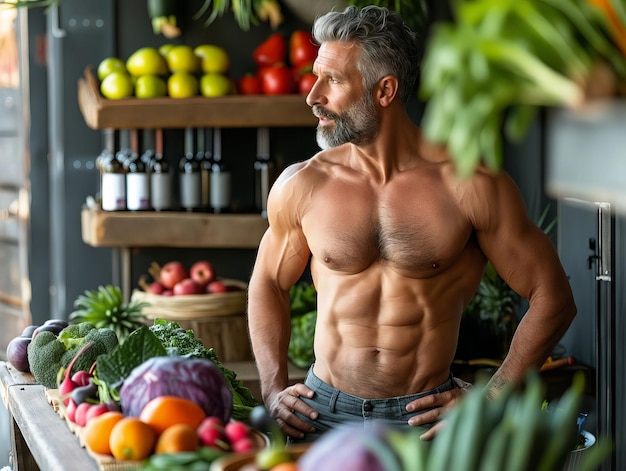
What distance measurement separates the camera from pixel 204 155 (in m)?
5.14

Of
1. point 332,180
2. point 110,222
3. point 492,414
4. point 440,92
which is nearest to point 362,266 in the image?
point 332,180

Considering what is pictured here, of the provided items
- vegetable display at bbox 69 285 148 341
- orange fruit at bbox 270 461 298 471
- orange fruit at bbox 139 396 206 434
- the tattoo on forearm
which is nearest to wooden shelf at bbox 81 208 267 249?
vegetable display at bbox 69 285 148 341

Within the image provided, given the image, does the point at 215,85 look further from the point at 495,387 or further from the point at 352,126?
the point at 495,387

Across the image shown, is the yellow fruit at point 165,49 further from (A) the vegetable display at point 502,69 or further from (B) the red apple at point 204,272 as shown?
(A) the vegetable display at point 502,69

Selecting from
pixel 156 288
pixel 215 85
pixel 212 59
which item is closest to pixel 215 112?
pixel 215 85

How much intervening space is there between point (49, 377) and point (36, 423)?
299 millimetres

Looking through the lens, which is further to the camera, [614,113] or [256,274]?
[256,274]

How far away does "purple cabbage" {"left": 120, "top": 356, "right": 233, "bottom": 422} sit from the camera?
1.95 m

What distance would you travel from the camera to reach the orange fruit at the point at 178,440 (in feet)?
5.79

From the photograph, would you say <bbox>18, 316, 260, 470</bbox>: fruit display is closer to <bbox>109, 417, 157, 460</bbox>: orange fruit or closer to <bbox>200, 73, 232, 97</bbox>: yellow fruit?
<bbox>109, 417, 157, 460</bbox>: orange fruit

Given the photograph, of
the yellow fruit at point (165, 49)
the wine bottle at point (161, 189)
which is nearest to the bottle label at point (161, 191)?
the wine bottle at point (161, 189)

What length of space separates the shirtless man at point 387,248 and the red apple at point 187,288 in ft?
5.86

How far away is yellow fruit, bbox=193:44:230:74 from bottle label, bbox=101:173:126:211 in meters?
0.63

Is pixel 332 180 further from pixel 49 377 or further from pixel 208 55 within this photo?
pixel 208 55
